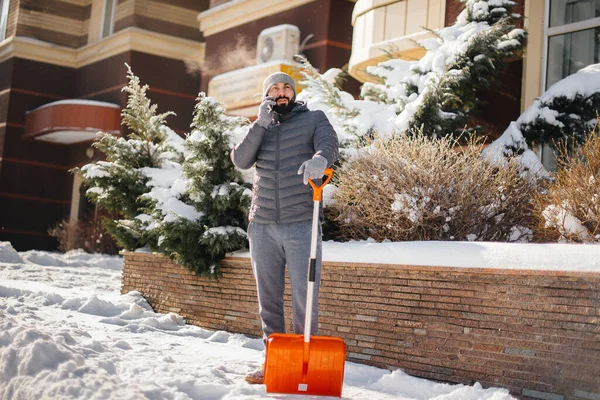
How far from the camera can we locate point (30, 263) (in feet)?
47.8

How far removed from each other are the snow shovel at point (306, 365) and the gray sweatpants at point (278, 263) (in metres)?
0.52

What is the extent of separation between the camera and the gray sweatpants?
493 cm

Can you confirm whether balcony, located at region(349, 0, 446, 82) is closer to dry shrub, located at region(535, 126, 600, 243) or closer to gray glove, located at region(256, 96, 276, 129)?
dry shrub, located at region(535, 126, 600, 243)

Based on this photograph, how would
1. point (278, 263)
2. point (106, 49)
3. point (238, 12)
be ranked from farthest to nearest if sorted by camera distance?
point (106, 49)
point (238, 12)
point (278, 263)

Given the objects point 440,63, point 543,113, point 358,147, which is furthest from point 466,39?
point 358,147

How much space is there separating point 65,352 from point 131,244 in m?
4.58

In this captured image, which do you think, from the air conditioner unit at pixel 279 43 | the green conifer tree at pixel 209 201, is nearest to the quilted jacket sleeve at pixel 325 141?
the green conifer tree at pixel 209 201

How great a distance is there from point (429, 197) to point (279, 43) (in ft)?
35.0

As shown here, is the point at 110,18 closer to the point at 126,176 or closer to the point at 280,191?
the point at 126,176

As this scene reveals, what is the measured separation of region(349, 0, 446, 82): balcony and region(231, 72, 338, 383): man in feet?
19.5

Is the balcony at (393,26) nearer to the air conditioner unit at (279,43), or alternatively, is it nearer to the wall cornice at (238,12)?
the air conditioner unit at (279,43)

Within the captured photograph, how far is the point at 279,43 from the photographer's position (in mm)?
16453

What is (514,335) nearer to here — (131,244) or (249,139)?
(249,139)

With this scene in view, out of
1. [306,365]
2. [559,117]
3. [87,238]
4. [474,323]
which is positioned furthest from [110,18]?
[306,365]
